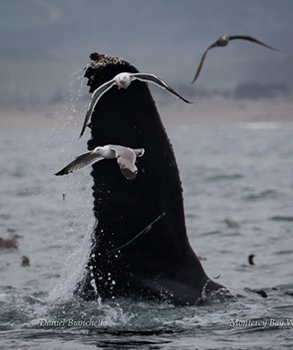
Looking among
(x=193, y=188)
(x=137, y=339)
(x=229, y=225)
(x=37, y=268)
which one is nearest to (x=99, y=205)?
(x=137, y=339)

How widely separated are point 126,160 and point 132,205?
0.68 metres

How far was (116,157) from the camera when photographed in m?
5.96

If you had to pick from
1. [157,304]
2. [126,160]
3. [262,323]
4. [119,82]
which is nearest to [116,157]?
[126,160]

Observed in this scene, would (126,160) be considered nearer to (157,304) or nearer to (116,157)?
(116,157)

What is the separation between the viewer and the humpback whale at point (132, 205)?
6387mm

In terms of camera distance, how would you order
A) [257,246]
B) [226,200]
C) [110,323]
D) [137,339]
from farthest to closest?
[226,200], [257,246], [110,323], [137,339]

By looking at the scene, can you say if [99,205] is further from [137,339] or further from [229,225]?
[229,225]

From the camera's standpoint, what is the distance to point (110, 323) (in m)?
6.71

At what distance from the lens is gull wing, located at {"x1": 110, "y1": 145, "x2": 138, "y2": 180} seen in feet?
19.1

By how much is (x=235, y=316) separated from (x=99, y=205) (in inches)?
65.2

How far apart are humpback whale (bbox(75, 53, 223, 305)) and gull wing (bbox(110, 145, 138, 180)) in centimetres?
28

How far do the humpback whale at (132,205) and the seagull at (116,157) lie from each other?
0.16 metres

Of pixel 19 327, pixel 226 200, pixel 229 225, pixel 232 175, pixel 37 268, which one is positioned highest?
pixel 19 327

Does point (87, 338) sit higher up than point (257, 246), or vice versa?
point (87, 338)
